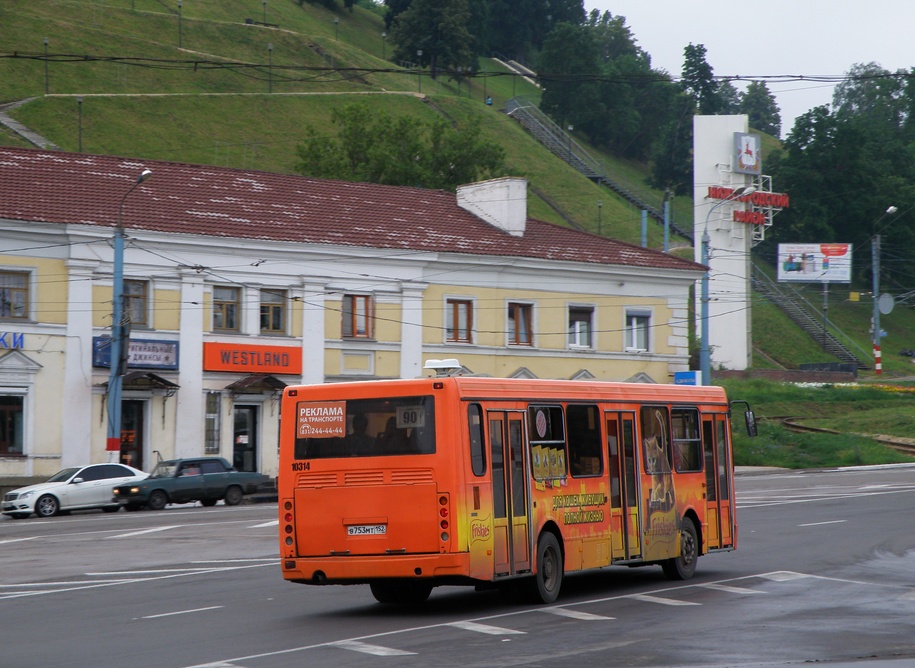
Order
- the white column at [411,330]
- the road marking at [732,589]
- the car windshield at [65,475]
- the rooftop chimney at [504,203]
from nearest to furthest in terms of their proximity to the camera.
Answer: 1. the road marking at [732,589]
2. the car windshield at [65,475]
3. the white column at [411,330]
4. the rooftop chimney at [504,203]

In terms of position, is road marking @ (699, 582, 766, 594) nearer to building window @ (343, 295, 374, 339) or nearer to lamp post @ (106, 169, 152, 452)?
lamp post @ (106, 169, 152, 452)

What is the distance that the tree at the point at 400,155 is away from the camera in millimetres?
73000

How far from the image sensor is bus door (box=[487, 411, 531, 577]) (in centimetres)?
1480

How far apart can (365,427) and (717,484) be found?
6.94m

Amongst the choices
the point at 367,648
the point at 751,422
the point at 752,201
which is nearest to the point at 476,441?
the point at 367,648

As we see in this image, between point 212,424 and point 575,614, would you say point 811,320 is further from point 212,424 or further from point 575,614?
point 575,614

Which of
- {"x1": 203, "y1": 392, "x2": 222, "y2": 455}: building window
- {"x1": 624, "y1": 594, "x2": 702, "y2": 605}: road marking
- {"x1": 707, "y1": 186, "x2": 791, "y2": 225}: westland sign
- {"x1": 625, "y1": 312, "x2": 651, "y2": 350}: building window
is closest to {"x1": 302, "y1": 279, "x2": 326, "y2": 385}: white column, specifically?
{"x1": 203, "y1": 392, "x2": 222, "y2": 455}: building window

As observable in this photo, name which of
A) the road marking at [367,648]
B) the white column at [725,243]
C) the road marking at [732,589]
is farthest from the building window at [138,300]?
the white column at [725,243]

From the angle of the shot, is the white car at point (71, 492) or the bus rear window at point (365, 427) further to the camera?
the white car at point (71, 492)

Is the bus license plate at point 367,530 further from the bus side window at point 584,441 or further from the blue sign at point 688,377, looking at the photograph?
the blue sign at point 688,377

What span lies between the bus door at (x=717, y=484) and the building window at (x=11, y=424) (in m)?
25.7

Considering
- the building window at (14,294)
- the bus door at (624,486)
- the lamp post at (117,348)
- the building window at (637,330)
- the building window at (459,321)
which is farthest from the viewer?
the building window at (637,330)

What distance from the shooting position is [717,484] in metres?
19.8

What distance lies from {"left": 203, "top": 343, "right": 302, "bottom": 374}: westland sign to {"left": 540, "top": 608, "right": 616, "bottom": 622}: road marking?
29.0 meters
